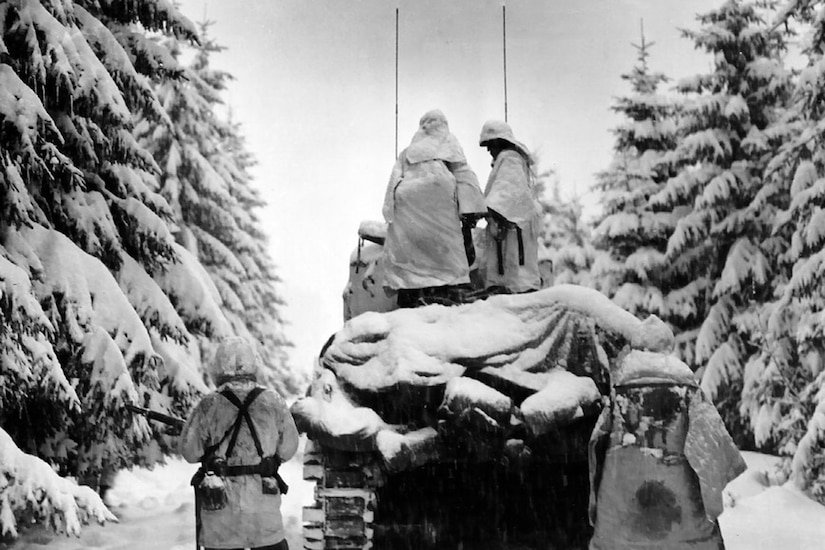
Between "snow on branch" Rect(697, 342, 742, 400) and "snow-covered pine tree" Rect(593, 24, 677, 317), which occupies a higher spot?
"snow-covered pine tree" Rect(593, 24, 677, 317)

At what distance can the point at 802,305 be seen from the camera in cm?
1481

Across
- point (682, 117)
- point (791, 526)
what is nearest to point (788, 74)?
point (682, 117)

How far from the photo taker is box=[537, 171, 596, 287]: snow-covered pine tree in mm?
25641

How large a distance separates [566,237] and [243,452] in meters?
24.3

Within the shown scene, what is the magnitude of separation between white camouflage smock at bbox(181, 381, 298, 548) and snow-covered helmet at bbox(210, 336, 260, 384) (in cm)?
8

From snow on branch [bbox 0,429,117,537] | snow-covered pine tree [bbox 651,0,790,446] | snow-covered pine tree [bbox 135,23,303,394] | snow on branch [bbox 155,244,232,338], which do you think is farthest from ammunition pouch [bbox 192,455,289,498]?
snow-covered pine tree [bbox 651,0,790,446]

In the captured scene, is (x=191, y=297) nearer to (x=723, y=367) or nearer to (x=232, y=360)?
(x=232, y=360)

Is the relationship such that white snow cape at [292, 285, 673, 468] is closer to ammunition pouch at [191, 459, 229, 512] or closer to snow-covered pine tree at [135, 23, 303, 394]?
ammunition pouch at [191, 459, 229, 512]

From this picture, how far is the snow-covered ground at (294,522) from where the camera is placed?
34.8 feet

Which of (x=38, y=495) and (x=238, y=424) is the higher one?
(x=238, y=424)

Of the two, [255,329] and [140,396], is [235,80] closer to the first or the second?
[255,329]

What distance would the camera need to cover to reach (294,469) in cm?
2000

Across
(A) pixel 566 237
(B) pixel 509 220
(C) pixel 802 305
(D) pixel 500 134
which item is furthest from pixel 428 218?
(A) pixel 566 237

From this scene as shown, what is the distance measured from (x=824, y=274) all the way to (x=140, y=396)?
9.44 meters
